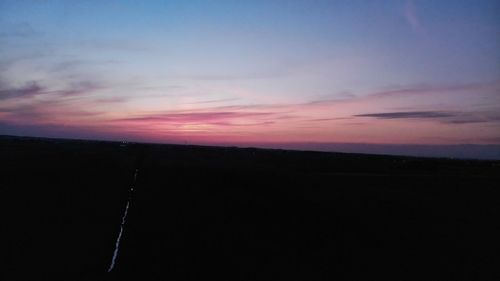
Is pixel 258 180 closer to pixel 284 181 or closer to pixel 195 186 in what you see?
pixel 284 181

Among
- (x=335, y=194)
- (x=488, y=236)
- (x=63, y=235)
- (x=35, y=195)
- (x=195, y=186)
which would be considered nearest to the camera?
(x=63, y=235)

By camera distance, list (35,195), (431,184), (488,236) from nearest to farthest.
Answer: (488,236) → (35,195) → (431,184)

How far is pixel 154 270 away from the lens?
13047 millimetres

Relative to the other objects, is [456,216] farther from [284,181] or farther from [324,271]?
[284,181]

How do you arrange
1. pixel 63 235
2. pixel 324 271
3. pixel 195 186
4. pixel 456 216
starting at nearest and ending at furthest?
pixel 324 271 < pixel 63 235 < pixel 456 216 < pixel 195 186

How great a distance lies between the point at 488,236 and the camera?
68.4 feet

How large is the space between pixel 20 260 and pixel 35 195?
15885 millimetres

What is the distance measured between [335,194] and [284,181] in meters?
9.02

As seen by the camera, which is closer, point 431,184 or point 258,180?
point 258,180

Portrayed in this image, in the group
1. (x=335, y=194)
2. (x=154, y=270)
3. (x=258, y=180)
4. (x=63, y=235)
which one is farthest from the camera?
(x=258, y=180)

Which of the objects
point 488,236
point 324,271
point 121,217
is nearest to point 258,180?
point 121,217

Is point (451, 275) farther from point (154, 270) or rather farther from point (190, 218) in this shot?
point (190, 218)

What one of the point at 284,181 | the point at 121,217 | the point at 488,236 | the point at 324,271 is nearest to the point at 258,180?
the point at 284,181

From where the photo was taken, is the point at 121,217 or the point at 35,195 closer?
the point at 121,217
